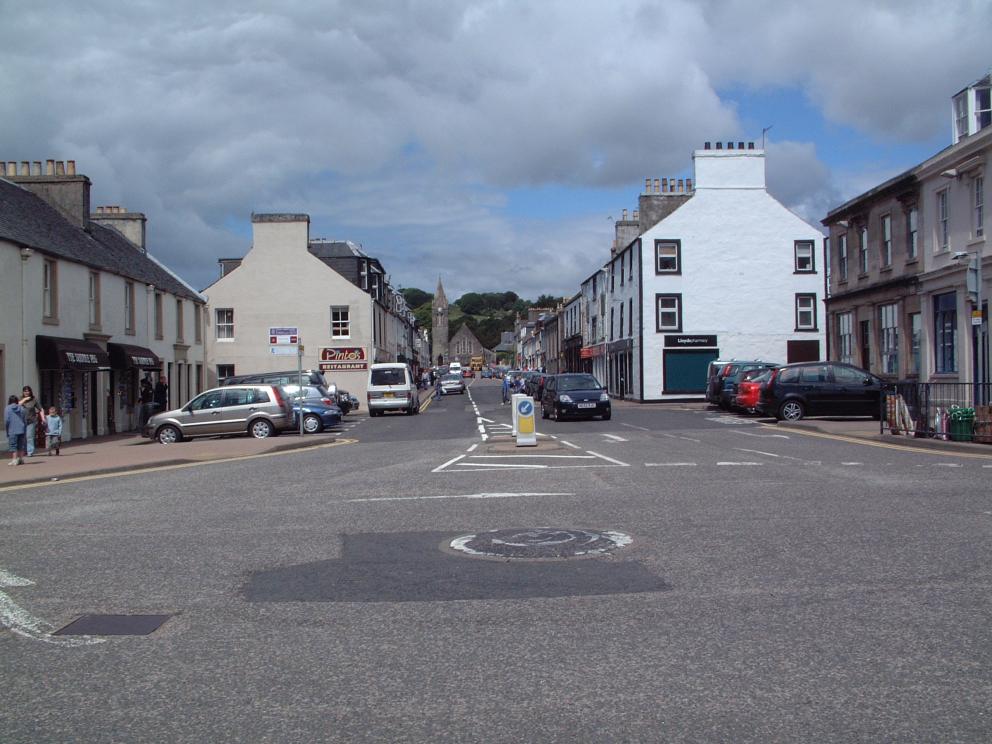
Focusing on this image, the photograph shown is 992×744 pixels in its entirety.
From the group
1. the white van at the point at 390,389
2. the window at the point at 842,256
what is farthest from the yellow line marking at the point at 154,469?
the window at the point at 842,256

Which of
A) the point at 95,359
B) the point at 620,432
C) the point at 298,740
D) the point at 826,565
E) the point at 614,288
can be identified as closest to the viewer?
the point at 298,740

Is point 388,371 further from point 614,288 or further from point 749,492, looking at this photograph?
point 749,492

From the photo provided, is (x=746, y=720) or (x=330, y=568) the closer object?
(x=746, y=720)

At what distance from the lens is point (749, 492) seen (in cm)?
1184

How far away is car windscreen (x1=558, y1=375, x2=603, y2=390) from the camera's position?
31609 mm

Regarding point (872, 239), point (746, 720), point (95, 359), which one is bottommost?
point (746, 720)

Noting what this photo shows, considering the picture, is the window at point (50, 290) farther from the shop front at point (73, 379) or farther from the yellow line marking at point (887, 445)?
the yellow line marking at point (887, 445)

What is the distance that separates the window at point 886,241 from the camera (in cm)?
3092

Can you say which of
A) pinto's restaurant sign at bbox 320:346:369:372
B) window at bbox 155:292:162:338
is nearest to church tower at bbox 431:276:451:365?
pinto's restaurant sign at bbox 320:346:369:372

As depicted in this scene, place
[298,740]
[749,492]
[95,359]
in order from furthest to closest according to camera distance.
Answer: [95,359], [749,492], [298,740]

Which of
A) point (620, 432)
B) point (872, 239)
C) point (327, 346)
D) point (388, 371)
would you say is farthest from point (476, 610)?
point (327, 346)

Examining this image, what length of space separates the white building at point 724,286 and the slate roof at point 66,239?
2349 cm

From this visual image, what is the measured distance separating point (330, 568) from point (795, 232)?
44.3 metres

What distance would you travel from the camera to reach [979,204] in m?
24.8
